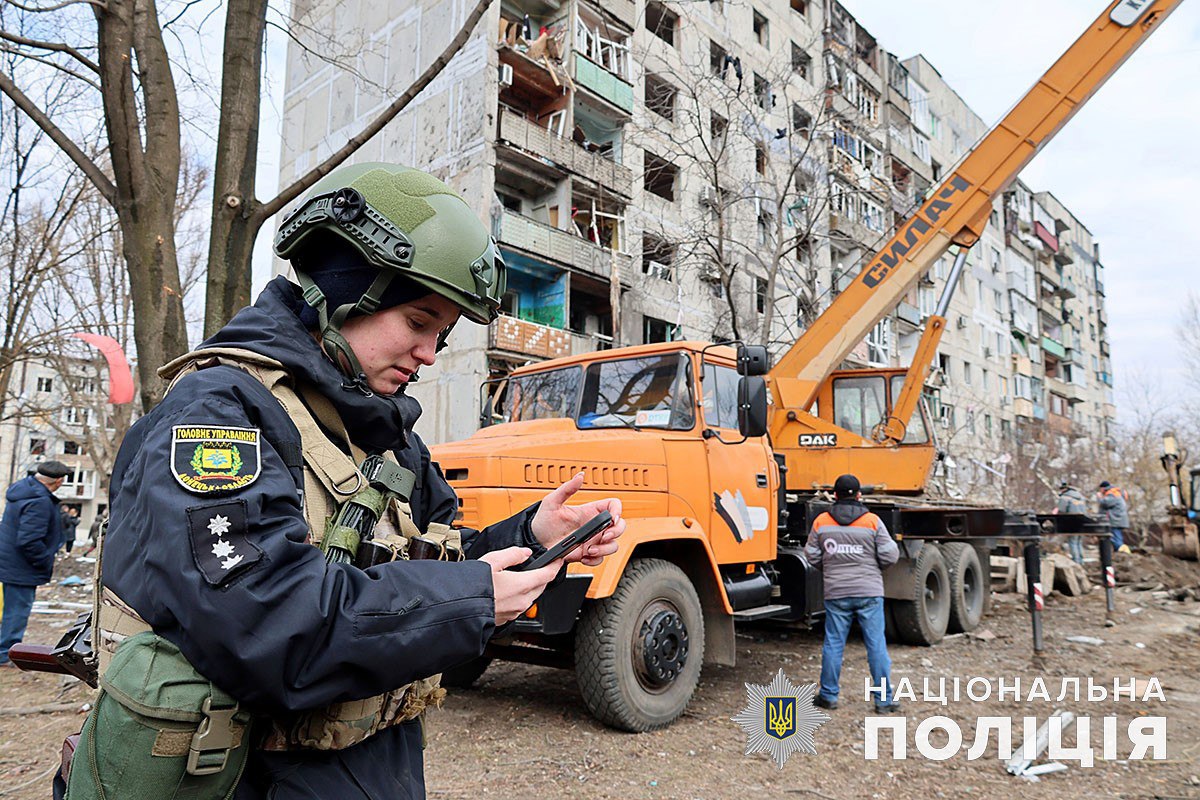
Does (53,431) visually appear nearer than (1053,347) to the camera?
Yes

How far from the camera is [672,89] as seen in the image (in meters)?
22.5

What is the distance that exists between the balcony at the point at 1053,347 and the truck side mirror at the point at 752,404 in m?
48.9

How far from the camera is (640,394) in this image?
546cm

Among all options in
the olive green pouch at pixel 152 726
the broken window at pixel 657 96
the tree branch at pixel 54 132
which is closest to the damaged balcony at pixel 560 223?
the broken window at pixel 657 96

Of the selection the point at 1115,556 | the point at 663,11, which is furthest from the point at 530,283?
the point at 1115,556

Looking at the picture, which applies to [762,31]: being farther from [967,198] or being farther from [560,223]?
[967,198]

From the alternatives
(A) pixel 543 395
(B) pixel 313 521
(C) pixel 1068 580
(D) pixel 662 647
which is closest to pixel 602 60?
(C) pixel 1068 580

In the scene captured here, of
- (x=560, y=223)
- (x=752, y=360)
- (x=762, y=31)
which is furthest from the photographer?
(x=762, y=31)

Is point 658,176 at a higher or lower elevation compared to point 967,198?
higher

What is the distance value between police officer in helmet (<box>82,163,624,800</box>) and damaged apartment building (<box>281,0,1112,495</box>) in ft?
34.6

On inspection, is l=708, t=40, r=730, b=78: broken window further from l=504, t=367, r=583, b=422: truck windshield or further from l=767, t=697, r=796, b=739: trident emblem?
l=767, t=697, r=796, b=739: trident emblem

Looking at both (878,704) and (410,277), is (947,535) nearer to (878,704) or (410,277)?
(878,704)

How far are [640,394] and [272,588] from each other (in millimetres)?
4483

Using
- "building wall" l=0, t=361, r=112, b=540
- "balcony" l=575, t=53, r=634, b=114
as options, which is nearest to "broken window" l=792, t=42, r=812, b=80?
"balcony" l=575, t=53, r=634, b=114
